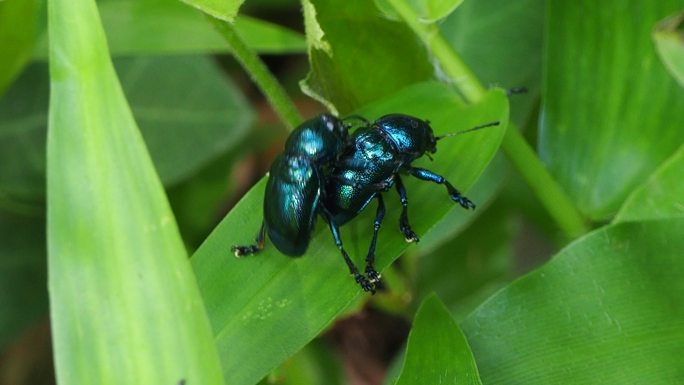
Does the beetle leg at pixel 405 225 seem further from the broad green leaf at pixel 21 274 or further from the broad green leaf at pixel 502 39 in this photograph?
the broad green leaf at pixel 21 274

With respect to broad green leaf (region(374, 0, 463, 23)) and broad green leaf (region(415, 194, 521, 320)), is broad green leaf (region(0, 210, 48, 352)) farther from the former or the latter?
broad green leaf (region(374, 0, 463, 23))

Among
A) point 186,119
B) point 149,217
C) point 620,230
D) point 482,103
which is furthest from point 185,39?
point 620,230

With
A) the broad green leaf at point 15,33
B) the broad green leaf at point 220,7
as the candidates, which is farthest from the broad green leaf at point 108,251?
the broad green leaf at point 15,33

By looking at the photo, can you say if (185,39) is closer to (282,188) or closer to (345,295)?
(282,188)

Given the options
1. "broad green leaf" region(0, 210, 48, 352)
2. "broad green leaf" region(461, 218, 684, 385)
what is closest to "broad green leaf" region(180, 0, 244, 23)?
"broad green leaf" region(461, 218, 684, 385)

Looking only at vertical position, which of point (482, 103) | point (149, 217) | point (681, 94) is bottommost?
point (681, 94)

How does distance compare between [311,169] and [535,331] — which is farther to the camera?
[311,169]
